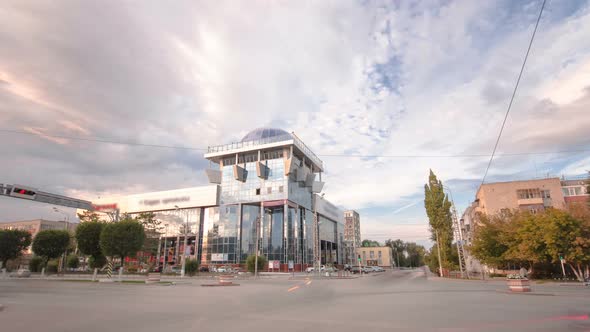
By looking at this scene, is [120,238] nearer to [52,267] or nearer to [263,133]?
[52,267]

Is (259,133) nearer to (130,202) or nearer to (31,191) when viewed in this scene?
(130,202)

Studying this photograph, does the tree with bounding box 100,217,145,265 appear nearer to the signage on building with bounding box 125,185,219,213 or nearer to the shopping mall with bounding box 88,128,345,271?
the shopping mall with bounding box 88,128,345,271

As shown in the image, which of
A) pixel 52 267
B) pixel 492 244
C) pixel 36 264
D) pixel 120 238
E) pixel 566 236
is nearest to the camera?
pixel 566 236

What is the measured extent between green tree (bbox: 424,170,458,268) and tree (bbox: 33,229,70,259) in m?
56.8

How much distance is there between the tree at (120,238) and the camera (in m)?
39.4

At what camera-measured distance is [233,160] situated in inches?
3002

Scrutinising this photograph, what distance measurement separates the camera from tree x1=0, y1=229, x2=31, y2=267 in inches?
2163

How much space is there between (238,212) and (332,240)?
35.6 m

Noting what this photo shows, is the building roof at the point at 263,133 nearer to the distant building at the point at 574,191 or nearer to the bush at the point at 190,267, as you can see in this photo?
the bush at the point at 190,267

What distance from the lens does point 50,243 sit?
51.3 metres

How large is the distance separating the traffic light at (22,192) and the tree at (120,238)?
39.2 ft

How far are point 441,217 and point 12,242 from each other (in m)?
70.0

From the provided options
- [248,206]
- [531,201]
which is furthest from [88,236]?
[531,201]

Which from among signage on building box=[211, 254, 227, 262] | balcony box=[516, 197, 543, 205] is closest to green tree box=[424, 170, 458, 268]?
balcony box=[516, 197, 543, 205]
